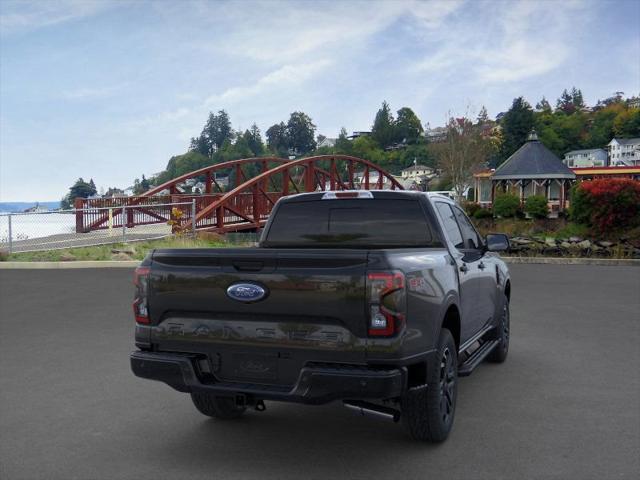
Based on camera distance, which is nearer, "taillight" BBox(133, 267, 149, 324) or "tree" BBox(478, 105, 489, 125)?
"taillight" BBox(133, 267, 149, 324)

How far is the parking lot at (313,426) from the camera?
420 centimetres

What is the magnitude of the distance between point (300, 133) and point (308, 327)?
192m

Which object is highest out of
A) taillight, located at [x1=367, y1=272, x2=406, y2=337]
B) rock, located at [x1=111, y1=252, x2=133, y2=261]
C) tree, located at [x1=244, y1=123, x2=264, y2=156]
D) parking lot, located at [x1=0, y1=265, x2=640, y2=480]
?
tree, located at [x1=244, y1=123, x2=264, y2=156]

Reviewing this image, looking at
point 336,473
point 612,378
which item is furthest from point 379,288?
point 612,378

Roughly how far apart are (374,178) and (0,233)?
149 metres

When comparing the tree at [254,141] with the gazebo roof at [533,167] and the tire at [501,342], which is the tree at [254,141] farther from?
the tire at [501,342]

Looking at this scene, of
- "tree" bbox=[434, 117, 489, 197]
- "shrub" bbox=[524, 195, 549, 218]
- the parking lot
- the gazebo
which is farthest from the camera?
"tree" bbox=[434, 117, 489, 197]

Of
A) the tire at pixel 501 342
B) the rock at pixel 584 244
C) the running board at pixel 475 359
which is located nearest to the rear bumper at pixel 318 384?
the running board at pixel 475 359

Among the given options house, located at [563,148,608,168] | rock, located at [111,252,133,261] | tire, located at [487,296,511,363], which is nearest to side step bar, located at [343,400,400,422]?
tire, located at [487,296,511,363]

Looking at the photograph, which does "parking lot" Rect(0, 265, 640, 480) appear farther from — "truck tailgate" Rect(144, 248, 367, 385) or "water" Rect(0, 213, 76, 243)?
"water" Rect(0, 213, 76, 243)

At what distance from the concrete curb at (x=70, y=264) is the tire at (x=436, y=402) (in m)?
14.1

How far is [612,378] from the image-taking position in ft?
20.7

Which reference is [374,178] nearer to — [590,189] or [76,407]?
[590,189]

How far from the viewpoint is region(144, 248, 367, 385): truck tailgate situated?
381 centimetres
